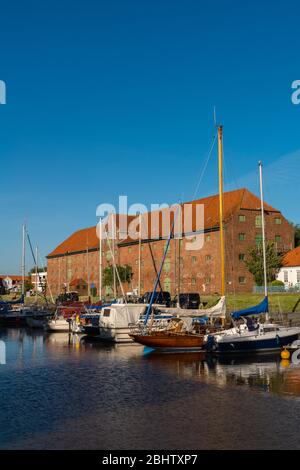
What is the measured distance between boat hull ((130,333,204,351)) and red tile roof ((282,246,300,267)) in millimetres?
42930

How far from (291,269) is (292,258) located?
2.25 m

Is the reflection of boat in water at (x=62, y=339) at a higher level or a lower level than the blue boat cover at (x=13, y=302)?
lower

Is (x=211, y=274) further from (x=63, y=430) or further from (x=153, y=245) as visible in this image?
(x=63, y=430)

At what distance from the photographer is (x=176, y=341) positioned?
132ft

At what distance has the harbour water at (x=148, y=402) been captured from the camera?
62.4ft

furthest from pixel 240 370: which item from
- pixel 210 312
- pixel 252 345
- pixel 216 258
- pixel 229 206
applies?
pixel 229 206

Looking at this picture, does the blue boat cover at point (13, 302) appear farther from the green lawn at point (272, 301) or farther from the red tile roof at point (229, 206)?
the green lawn at point (272, 301)

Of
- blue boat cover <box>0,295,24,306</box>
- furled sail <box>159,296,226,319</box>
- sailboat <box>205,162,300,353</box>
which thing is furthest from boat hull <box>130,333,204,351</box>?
blue boat cover <box>0,295,24,306</box>

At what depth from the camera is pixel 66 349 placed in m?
46.2

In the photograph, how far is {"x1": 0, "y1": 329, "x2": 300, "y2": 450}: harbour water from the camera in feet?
62.4

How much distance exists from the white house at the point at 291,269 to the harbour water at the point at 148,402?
41.6m

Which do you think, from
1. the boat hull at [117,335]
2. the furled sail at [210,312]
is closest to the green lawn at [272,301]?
the furled sail at [210,312]

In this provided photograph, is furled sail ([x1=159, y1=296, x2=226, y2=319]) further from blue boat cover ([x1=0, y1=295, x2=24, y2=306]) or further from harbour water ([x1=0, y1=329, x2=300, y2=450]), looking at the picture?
blue boat cover ([x1=0, y1=295, x2=24, y2=306])

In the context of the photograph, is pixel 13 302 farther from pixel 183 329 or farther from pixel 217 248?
pixel 183 329
